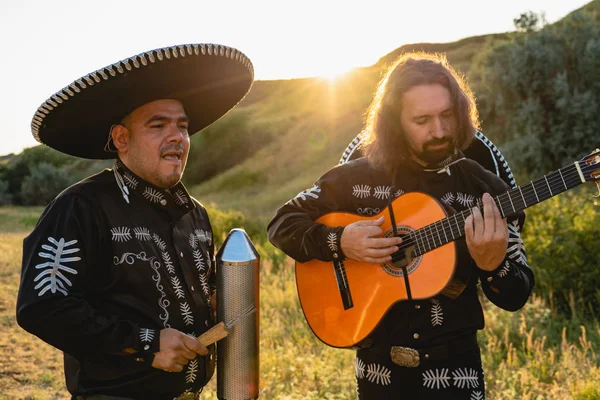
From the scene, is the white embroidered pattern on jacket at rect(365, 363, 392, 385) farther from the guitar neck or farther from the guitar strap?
the guitar neck

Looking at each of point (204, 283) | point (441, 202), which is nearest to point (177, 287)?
point (204, 283)

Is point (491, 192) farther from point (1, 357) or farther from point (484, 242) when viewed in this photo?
point (1, 357)

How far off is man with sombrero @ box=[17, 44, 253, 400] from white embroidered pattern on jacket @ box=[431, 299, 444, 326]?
1.00 m

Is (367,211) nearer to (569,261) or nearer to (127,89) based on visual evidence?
(127,89)

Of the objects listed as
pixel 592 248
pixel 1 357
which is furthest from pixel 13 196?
pixel 592 248

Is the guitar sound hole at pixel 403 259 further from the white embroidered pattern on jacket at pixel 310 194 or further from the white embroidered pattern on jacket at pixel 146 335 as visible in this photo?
the white embroidered pattern on jacket at pixel 146 335

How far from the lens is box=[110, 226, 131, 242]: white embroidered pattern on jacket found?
2.21m

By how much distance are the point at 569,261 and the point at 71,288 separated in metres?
6.19

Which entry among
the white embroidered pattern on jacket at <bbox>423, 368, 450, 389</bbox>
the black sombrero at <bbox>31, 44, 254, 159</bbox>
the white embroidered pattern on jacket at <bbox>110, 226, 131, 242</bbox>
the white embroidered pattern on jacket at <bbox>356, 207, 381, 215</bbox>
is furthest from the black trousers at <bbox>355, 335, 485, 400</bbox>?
the black sombrero at <bbox>31, 44, 254, 159</bbox>

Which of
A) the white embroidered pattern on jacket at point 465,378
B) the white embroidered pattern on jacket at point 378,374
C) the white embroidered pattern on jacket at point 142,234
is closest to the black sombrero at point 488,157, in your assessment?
the white embroidered pattern on jacket at point 465,378

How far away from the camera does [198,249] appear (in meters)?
2.57

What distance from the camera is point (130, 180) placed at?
2395mm

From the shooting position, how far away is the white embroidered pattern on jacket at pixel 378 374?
8.04 ft

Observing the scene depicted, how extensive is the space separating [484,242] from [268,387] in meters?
3.03
